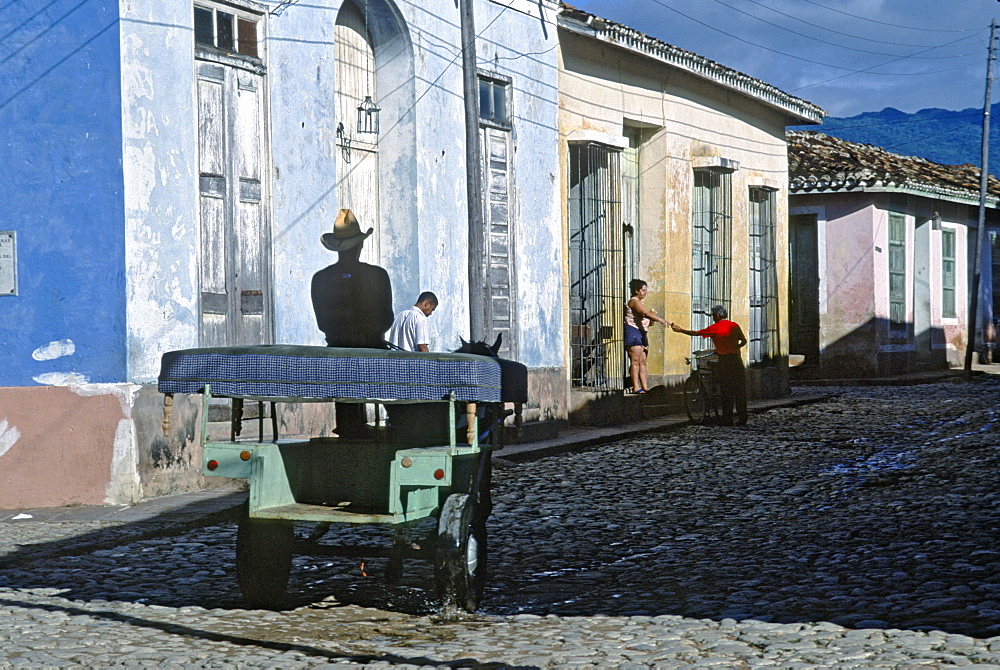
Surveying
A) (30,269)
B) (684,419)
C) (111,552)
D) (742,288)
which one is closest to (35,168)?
(30,269)

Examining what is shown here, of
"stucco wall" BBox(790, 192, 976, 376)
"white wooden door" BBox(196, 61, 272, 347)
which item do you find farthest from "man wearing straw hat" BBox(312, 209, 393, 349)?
"stucco wall" BBox(790, 192, 976, 376)

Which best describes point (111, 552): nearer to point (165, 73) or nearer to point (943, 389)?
point (165, 73)

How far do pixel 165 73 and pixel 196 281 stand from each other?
166 cm

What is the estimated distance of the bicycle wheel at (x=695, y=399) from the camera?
51.6ft

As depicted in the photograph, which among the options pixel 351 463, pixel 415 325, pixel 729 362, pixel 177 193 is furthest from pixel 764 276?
pixel 351 463

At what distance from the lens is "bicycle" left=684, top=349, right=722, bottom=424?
15.7m

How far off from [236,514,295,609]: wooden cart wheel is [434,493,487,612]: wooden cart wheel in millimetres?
749

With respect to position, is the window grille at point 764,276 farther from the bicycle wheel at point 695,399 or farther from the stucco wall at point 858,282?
the bicycle wheel at point 695,399

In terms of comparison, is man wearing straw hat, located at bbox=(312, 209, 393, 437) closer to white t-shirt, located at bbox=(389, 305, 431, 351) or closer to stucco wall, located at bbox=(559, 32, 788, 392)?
white t-shirt, located at bbox=(389, 305, 431, 351)

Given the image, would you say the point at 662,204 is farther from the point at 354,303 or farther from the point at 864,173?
the point at 354,303

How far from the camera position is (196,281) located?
397 inches

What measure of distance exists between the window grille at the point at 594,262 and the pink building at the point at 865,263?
9.95 meters

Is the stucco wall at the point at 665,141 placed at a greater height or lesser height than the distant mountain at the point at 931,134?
lesser

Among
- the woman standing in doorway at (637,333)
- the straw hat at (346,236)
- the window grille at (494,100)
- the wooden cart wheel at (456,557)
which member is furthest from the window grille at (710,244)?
the wooden cart wheel at (456,557)
